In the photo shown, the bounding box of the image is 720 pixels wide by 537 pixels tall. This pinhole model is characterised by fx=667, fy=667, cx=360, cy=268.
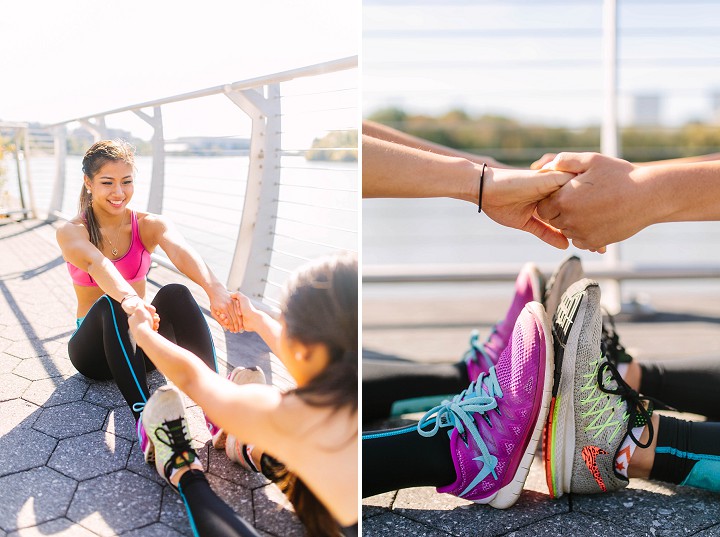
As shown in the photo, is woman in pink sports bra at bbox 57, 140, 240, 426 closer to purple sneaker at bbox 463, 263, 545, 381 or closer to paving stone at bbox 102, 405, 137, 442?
paving stone at bbox 102, 405, 137, 442

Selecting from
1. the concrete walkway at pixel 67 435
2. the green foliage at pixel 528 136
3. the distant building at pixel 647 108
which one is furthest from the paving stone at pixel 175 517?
the green foliage at pixel 528 136

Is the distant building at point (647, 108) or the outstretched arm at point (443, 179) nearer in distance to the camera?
the outstretched arm at point (443, 179)

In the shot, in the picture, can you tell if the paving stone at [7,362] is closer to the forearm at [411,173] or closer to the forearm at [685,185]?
the forearm at [411,173]

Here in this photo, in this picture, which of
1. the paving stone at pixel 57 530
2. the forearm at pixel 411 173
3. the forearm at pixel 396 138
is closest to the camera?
the paving stone at pixel 57 530

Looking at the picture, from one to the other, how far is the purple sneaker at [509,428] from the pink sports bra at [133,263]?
1.85 feet

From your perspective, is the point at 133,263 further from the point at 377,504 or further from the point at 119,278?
the point at 377,504

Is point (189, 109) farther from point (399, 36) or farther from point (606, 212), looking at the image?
point (399, 36)

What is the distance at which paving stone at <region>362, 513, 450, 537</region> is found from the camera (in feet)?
3.59

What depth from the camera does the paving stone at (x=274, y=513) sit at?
0.83 meters

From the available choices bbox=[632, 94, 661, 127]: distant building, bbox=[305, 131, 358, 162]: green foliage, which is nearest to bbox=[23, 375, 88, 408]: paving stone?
A: bbox=[305, 131, 358, 162]: green foliage

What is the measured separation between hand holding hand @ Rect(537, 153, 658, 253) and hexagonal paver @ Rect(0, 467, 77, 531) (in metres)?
0.89

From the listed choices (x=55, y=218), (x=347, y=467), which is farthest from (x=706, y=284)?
(x=55, y=218)

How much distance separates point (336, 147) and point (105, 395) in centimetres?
44

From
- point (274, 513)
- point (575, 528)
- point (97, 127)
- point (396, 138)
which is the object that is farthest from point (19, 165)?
point (575, 528)
